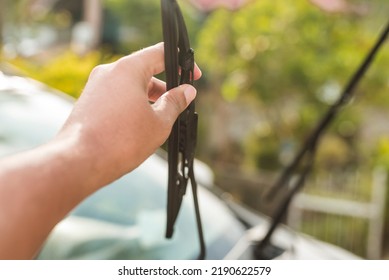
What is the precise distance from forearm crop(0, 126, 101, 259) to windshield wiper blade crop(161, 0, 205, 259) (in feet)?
0.77

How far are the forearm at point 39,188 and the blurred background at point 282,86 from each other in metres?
4.16

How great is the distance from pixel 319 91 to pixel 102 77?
731 cm

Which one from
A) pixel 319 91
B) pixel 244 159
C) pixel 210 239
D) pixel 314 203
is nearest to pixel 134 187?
pixel 210 239

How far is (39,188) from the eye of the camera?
2.44 ft

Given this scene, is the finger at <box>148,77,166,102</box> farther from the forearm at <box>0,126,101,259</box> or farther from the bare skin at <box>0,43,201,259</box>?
the forearm at <box>0,126,101,259</box>

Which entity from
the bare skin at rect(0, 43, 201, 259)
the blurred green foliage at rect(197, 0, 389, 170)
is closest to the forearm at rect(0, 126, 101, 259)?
the bare skin at rect(0, 43, 201, 259)

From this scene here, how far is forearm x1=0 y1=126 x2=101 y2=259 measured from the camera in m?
0.73

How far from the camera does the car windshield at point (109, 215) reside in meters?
1.58

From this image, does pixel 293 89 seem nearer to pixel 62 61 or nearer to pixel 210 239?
pixel 62 61

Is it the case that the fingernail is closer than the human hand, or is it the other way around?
the human hand

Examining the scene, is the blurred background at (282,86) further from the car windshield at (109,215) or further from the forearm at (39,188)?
the forearm at (39,188)

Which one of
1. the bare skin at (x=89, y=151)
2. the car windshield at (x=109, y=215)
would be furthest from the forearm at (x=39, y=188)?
the car windshield at (x=109, y=215)

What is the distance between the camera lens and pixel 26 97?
68.0 inches
